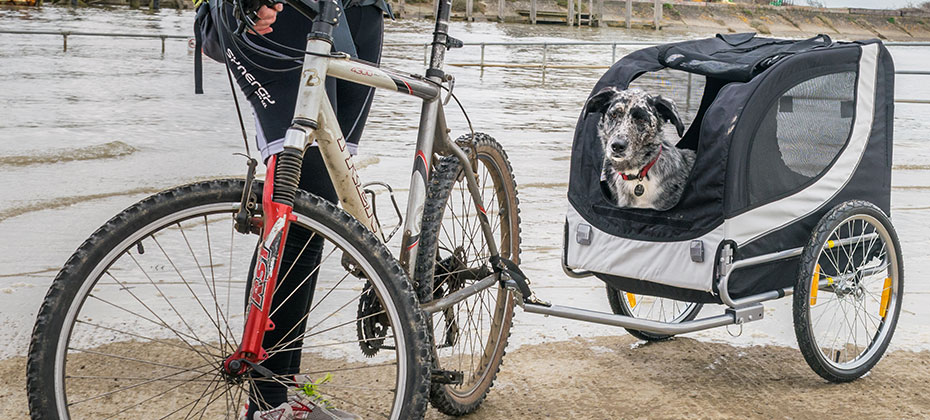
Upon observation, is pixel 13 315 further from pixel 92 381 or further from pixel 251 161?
pixel 251 161

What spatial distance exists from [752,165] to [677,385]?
0.78m

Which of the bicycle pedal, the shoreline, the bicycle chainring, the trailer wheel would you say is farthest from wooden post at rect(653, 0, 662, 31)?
the bicycle chainring

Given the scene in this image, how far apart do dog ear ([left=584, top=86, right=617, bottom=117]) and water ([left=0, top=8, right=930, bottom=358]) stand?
0.31 meters

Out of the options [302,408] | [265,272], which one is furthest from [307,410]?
[265,272]

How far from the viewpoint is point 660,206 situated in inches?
125

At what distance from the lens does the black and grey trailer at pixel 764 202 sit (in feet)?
9.95

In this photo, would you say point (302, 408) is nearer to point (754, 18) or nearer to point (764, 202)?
point (764, 202)

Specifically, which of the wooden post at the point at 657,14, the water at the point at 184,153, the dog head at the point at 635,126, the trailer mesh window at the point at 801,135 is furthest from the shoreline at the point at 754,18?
the dog head at the point at 635,126

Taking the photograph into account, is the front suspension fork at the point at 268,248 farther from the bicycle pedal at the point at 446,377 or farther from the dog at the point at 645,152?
the dog at the point at 645,152

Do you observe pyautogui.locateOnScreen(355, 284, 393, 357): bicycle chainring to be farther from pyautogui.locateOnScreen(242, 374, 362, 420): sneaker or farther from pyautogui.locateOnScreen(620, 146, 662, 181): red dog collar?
pyautogui.locateOnScreen(620, 146, 662, 181): red dog collar

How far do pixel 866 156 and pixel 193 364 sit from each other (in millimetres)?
2370

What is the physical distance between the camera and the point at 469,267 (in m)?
2.98

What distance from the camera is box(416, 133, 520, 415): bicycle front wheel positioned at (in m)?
2.65

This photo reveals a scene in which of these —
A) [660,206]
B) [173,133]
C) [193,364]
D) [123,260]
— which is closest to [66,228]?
[123,260]
